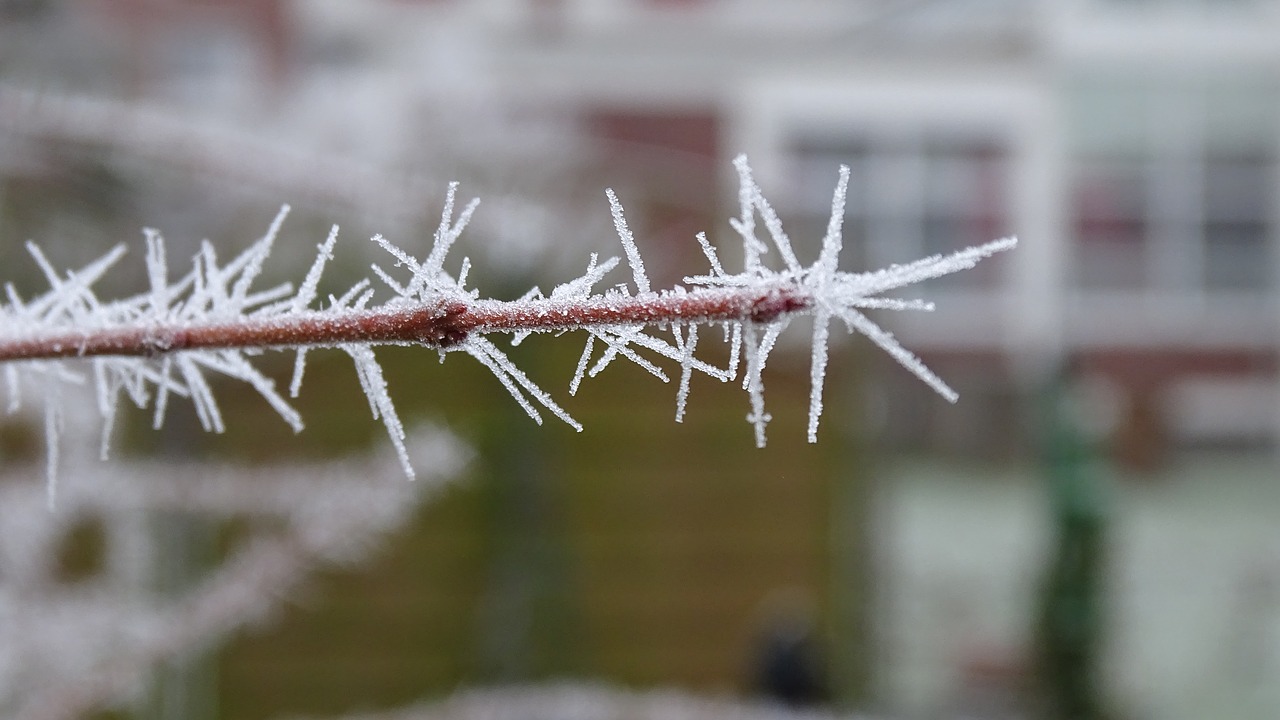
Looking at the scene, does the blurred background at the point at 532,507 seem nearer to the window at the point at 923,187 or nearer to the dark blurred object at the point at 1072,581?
the dark blurred object at the point at 1072,581

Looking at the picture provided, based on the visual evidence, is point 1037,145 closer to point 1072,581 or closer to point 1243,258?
point 1243,258

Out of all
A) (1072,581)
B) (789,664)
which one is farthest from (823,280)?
(1072,581)

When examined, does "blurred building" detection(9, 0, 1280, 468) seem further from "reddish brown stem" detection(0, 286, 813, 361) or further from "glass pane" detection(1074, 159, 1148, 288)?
"reddish brown stem" detection(0, 286, 813, 361)

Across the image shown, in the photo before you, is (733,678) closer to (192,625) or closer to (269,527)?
(269,527)

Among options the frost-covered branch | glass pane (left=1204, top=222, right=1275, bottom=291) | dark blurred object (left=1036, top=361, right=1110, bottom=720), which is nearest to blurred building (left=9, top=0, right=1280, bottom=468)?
glass pane (left=1204, top=222, right=1275, bottom=291)

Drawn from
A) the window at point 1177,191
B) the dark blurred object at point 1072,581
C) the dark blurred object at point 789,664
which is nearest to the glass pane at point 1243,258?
the window at point 1177,191

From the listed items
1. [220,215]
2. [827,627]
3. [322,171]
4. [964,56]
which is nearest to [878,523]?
[827,627]
